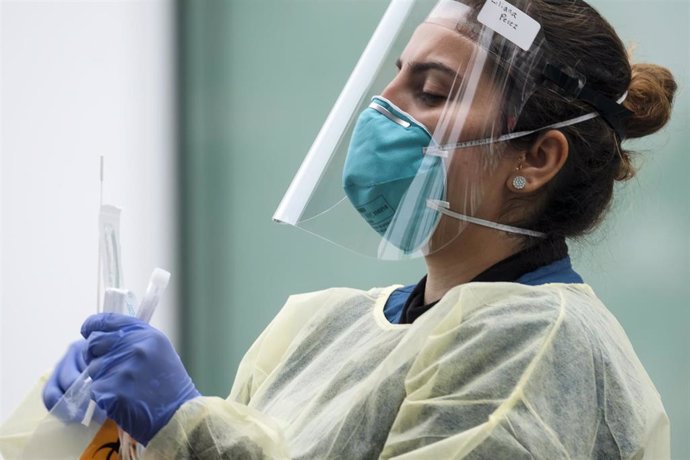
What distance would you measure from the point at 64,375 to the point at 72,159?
106cm

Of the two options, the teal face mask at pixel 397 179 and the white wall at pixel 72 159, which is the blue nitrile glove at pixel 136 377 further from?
the white wall at pixel 72 159

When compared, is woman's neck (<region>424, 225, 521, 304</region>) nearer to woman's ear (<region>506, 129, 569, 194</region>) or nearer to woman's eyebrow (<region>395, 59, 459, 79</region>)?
woman's ear (<region>506, 129, 569, 194</region>)

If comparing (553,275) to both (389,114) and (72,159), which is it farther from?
(72,159)

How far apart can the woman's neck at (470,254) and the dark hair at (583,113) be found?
0.15 feet

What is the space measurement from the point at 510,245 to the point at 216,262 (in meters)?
1.44

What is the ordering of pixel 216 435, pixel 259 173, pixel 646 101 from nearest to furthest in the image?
pixel 216 435
pixel 646 101
pixel 259 173

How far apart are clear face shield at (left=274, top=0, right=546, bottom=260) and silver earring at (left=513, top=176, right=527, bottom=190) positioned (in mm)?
19

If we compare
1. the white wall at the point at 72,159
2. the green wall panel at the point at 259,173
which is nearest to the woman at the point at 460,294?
the green wall panel at the point at 259,173

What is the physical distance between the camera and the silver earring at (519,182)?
1.28 m

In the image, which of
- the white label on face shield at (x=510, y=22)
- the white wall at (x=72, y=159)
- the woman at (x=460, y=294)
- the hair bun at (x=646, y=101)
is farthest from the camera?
the white wall at (x=72, y=159)

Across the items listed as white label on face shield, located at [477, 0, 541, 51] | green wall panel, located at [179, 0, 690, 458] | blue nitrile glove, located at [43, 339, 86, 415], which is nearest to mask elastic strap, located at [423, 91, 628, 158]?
white label on face shield, located at [477, 0, 541, 51]

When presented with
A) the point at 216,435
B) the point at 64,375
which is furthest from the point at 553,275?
the point at 64,375

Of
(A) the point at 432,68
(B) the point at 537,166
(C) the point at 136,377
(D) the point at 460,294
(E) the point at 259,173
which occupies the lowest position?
(E) the point at 259,173

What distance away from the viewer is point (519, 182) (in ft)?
4.19
